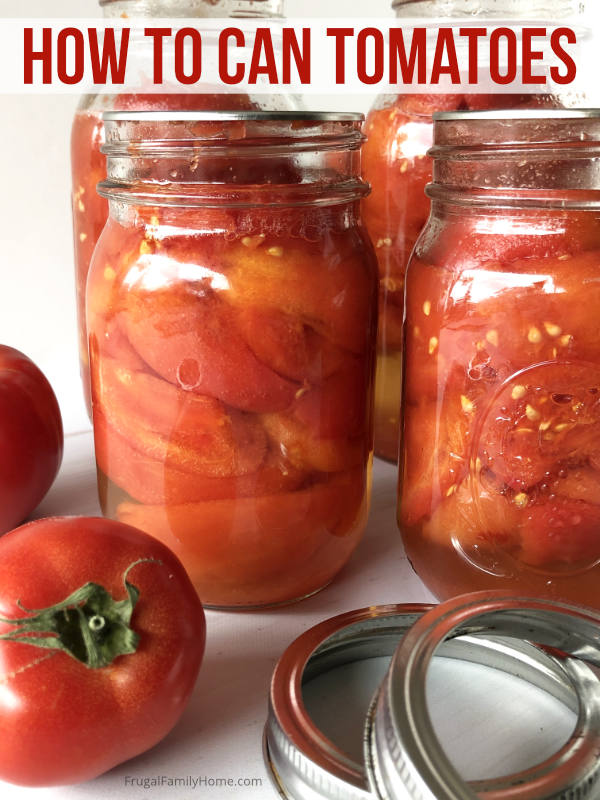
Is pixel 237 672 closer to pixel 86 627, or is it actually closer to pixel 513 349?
pixel 86 627

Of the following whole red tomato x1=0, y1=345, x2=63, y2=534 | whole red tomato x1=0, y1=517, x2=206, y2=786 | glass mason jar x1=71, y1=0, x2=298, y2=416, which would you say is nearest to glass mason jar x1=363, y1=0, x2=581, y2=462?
glass mason jar x1=71, y1=0, x2=298, y2=416

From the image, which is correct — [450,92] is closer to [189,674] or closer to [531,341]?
[531,341]

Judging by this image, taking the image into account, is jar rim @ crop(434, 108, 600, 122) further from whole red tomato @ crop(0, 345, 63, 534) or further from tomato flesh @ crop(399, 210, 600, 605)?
whole red tomato @ crop(0, 345, 63, 534)

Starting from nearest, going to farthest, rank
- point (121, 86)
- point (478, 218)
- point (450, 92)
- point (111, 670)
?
point (111, 670), point (478, 218), point (450, 92), point (121, 86)

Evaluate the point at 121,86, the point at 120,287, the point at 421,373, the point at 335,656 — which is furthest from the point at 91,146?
the point at 335,656

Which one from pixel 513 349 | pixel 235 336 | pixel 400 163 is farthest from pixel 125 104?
pixel 513 349

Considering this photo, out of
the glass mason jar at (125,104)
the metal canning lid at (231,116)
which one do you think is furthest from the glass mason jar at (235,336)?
the glass mason jar at (125,104)
